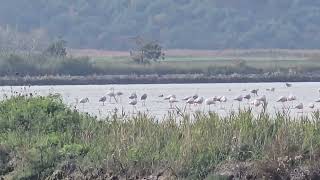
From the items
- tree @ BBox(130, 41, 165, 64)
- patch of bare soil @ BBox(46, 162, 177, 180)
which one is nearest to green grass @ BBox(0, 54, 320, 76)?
tree @ BBox(130, 41, 165, 64)

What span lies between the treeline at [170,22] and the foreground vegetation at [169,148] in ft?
330

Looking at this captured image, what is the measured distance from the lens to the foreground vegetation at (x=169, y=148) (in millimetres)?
17375

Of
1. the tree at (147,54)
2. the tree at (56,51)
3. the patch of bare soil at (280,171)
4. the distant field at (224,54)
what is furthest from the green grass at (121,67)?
the patch of bare soil at (280,171)

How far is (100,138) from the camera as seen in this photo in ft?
65.4

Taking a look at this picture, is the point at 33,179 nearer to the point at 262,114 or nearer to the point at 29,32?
the point at 262,114

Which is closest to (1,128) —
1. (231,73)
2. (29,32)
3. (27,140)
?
(27,140)

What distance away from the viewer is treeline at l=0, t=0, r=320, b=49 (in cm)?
12550

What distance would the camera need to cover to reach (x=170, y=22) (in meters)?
131

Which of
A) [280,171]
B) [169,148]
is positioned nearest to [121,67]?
[169,148]

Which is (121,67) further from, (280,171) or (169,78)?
(280,171)

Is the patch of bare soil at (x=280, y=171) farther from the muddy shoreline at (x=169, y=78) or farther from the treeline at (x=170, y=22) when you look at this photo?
the treeline at (x=170, y=22)

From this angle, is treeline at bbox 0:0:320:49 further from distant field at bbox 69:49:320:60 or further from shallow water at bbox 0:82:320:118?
shallow water at bbox 0:82:320:118

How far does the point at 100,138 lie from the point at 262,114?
2488 mm

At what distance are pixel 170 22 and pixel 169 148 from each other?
4443 inches
